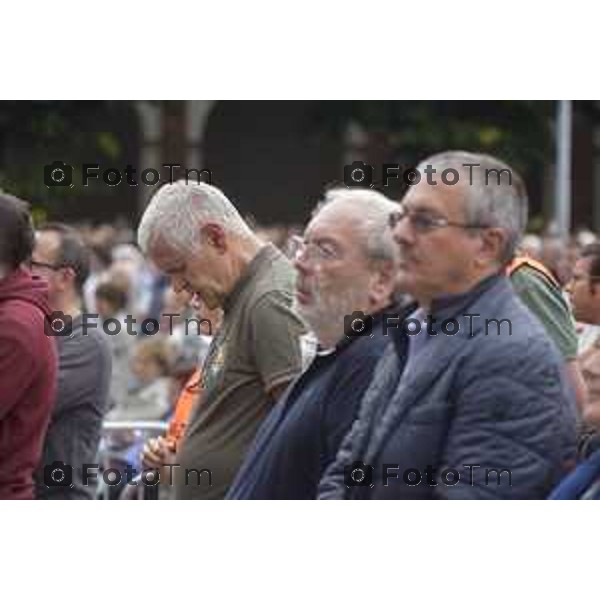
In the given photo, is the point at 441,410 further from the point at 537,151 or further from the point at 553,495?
the point at 537,151

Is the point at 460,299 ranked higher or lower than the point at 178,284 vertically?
higher

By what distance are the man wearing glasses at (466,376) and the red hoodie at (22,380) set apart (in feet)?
3.36

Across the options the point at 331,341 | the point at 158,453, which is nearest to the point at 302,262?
the point at 331,341

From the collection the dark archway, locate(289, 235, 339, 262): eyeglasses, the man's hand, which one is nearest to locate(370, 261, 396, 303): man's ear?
locate(289, 235, 339, 262): eyeglasses

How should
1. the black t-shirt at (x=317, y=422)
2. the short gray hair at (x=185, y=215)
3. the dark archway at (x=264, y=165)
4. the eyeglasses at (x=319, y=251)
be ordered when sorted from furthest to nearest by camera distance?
the dark archway at (x=264, y=165), the short gray hair at (x=185, y=215), the eyeglasses at (x=319, y=251), the black t-shirt at (x=317, y=422)

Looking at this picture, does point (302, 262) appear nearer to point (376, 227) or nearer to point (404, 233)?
point (376, 227)

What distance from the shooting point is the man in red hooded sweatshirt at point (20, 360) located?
→ 452 centimetres

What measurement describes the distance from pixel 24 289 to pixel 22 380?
26 cm

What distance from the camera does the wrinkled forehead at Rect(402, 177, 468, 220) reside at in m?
3.72

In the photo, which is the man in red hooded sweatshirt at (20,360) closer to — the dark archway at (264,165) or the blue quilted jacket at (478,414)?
the blue quilted jacket at (478,414)

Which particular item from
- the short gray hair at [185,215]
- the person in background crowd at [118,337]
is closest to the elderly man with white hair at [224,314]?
the short gray hair at [185,215]

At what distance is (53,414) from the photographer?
5.52 m

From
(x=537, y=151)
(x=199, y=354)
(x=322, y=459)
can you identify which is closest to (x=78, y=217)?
(x=537, y=151)

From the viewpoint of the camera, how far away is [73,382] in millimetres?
5602
